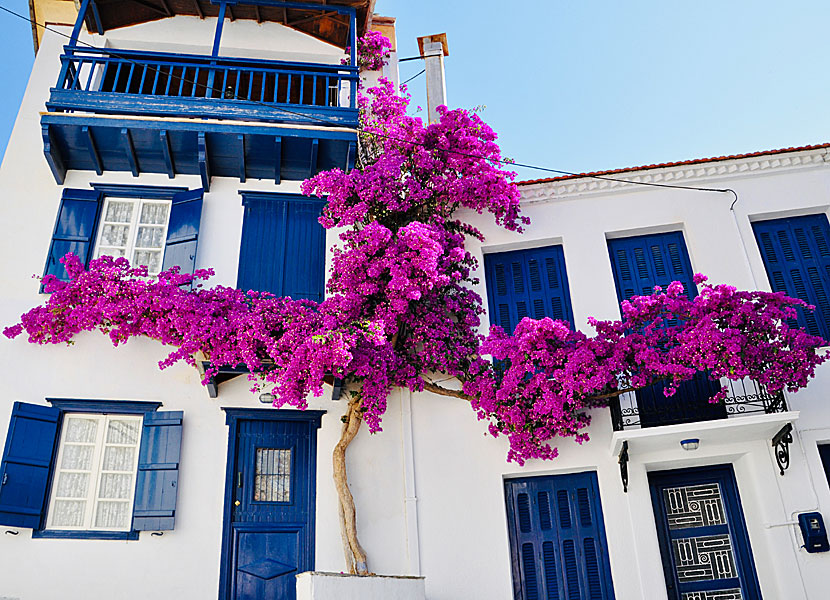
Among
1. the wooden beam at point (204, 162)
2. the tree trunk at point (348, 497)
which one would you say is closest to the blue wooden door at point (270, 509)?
the tree trunk at point (348, 497)

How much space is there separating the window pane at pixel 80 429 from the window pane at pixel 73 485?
17.2 inches

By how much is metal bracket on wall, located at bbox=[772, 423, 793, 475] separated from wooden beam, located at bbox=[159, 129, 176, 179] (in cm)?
877

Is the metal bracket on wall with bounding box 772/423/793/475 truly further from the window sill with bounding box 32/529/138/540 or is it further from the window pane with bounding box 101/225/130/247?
the window pane with bounding box 101/225/130/247

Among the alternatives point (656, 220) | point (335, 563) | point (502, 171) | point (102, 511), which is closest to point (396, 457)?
point (335, 563)

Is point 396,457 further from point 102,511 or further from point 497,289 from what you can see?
point 102,511

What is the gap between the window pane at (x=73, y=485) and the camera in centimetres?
905

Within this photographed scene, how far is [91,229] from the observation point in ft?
34.7

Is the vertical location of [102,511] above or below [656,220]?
below

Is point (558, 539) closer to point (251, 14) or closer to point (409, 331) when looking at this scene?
point (409, 331)

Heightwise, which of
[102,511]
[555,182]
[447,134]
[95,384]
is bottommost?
[102,511]

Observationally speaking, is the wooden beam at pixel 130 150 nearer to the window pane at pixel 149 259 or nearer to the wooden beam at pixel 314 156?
the window pane at pixel 149 259

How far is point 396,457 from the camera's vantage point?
9758mm

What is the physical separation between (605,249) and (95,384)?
704 centimetres

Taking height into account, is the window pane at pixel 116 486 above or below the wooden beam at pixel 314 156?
below
